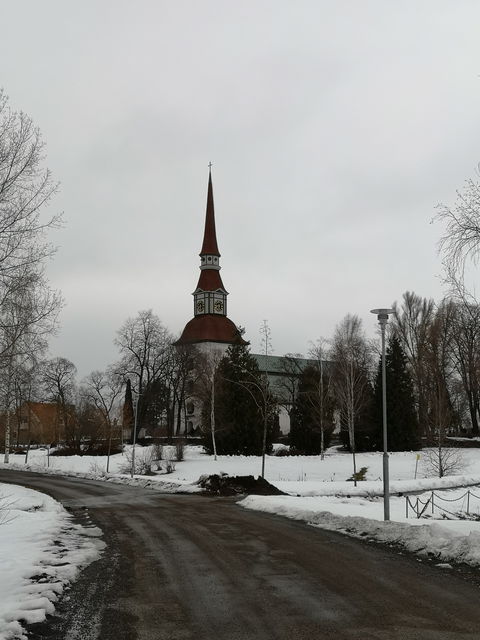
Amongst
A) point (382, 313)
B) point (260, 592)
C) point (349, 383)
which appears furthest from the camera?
point (349, 383)

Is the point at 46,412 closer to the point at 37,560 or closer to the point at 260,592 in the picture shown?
the point at 37,560

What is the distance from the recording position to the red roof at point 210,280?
3516 inches

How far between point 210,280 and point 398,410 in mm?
43312

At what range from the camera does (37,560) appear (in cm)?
1001

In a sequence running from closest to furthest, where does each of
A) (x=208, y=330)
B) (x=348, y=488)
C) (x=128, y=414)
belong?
(x=348, y=488) < (x=128, y=414) < (x=208, y=330)

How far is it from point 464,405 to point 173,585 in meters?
62.2

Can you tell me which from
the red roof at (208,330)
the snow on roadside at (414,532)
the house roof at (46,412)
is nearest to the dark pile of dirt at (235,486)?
the snow on roadside at (414,532)

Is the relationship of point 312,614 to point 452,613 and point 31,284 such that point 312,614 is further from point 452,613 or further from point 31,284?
point 31,284

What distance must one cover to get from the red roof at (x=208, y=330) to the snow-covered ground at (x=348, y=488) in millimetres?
28612

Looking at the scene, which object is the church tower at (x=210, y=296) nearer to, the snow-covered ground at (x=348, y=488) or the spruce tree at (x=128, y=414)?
the spruce tree at (x=128, y=414)

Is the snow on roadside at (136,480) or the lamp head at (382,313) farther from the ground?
A: the lamp head at (382,313)

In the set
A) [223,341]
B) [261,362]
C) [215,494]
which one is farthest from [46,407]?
[215,494]

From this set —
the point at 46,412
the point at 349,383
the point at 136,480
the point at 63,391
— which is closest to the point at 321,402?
the point at 349,383

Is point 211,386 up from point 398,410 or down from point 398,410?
up
